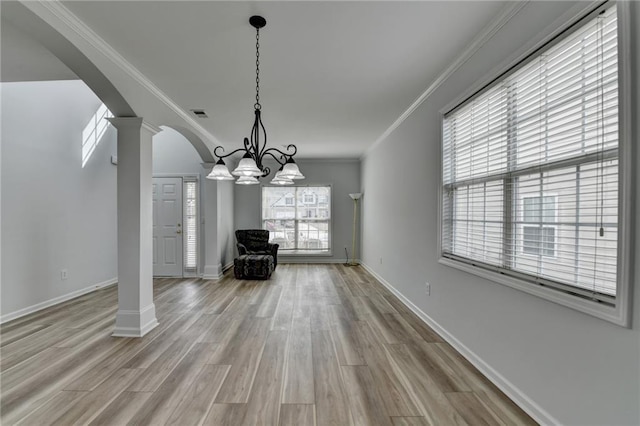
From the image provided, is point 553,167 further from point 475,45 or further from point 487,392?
point 487,392

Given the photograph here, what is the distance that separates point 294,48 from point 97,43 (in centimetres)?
165

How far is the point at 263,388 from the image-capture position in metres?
2.05

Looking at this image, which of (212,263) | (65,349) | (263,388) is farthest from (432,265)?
(212,263)

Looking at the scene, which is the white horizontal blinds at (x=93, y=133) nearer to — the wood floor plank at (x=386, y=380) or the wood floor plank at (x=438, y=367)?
the wood floor plank at (x=386, y=380)

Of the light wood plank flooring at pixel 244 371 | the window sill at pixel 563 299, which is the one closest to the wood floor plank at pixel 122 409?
the light wood plank flooring at pixel 244 371

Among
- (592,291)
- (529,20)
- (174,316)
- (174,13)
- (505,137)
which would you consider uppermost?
(174,13)

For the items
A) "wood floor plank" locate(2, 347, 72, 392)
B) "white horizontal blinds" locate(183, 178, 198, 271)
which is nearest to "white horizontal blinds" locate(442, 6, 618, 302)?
"wood floor plank" locate(2, 347, 72, 392)

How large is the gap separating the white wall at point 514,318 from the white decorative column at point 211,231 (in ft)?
12.1

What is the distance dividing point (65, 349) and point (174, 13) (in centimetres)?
308

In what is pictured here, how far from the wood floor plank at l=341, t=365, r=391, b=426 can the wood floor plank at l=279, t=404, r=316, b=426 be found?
0.26m

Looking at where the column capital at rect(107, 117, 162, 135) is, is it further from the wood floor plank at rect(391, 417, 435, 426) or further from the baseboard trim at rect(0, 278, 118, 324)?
the wood floor plank at rect(391, 417, 435, 426)

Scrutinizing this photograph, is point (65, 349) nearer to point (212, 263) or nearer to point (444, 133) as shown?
point (212, 263)

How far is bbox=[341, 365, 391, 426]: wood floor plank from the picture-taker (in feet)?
5.67

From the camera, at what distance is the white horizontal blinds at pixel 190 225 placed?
234 inches
